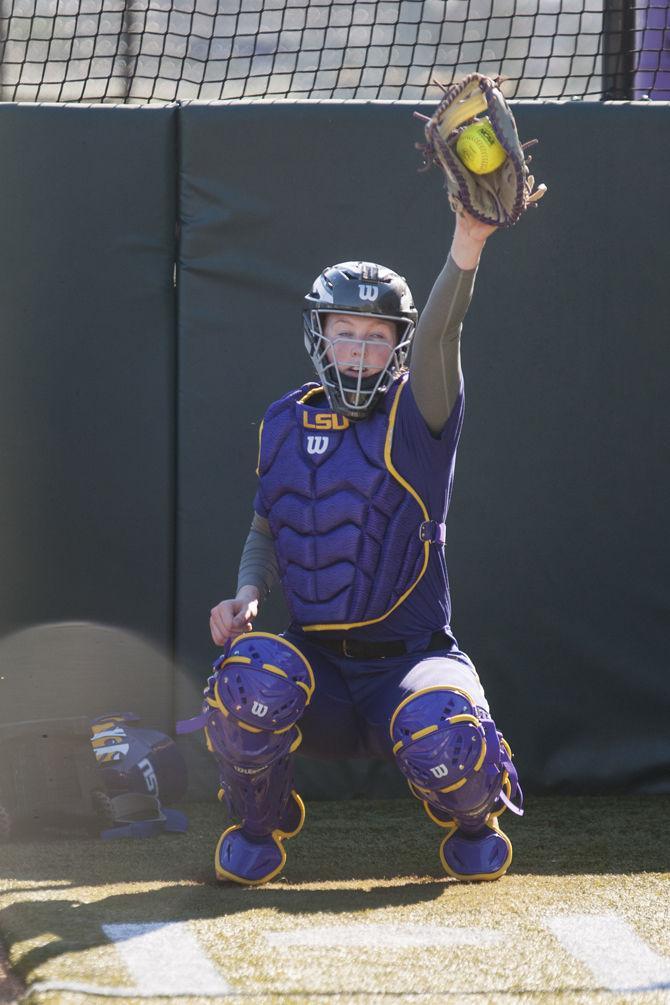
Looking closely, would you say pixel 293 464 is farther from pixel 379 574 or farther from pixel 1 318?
pixel 1 318

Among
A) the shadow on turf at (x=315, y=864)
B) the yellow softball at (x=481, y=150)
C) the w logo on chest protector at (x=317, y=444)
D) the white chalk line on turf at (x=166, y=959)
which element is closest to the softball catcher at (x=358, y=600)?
the w logo on chest protector at (x=317, y=444)

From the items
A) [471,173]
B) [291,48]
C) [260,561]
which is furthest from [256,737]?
[291,48]

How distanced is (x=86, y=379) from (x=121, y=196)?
585 millimetres

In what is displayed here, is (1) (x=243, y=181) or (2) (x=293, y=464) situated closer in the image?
(2) (x=293, y=464)

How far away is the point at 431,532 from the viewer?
320 centimetres

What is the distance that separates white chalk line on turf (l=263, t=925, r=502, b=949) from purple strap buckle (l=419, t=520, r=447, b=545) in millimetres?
936

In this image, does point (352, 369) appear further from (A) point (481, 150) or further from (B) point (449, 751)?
(B) point (449, 751)

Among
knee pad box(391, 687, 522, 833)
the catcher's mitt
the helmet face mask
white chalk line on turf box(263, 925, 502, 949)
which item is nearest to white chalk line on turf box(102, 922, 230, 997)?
white chalk line on turf box(263, 925, 502, 949)

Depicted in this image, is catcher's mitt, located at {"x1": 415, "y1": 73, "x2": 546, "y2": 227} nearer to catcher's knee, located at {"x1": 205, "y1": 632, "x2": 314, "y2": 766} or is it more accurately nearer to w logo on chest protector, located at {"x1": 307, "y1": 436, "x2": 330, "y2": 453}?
w logo on chest protector, located at {"x1": 307, "y1": 436, "x2": 330, "y2": 453}

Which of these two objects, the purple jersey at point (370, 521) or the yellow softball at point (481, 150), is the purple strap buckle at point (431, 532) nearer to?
the purple jersey at point (370, 521)

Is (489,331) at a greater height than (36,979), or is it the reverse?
(489,331)

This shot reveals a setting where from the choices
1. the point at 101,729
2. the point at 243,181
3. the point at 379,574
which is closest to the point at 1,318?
the point at 243,181

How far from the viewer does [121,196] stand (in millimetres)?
4082

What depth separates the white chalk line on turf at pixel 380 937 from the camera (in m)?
2.57
